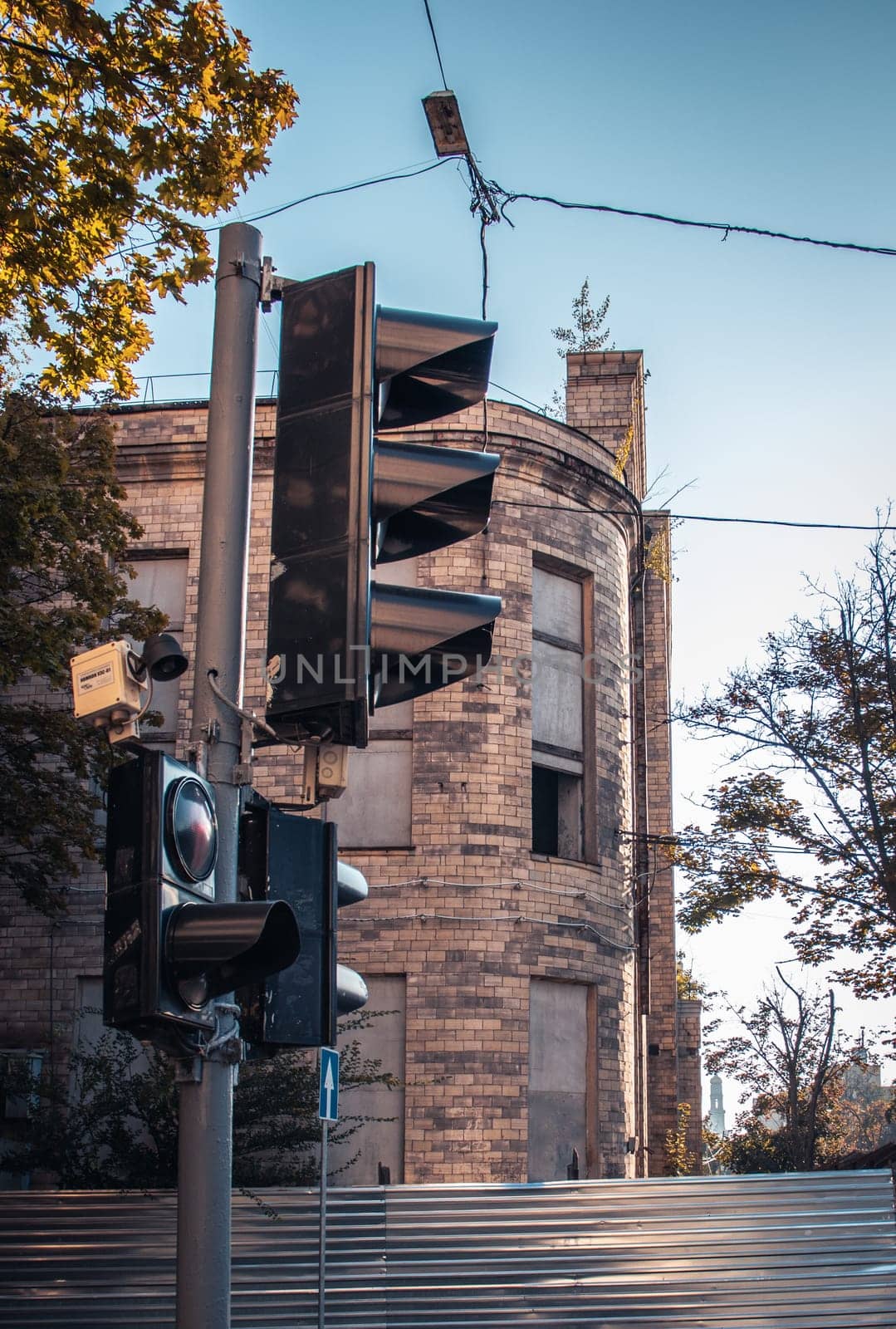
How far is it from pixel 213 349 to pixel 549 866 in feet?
37.6

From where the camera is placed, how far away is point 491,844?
15.4 metres

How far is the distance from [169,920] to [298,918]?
729 millimetres

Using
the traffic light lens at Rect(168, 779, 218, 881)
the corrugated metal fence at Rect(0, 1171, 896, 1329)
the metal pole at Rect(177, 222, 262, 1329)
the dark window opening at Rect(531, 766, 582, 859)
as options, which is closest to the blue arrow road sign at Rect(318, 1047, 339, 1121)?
→ the corrugated metal fence at Rect(0, 1171, 896, 1329)

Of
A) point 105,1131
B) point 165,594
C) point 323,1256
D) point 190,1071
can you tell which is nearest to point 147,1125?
point 105,1131

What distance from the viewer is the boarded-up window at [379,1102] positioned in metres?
14.6

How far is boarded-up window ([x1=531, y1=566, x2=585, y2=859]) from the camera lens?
54.4ft

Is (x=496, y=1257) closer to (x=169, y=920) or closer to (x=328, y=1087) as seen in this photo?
(x=328, y=1087)

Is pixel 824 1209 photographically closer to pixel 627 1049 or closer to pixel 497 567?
pixel 627 1049

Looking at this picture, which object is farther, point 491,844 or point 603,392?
point 603,392

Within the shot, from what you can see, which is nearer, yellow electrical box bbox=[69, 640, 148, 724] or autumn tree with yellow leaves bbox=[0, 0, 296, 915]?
yellow electrical box bbox=[69, 640, 148, 724]

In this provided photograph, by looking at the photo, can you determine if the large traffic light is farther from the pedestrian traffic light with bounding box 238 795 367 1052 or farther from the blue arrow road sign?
the blue arrow road sign

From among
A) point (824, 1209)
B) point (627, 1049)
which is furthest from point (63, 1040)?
point (824, 1209)

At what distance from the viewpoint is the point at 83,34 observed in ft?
31.4

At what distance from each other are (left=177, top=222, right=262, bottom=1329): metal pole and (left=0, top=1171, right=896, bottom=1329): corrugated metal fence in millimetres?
7720
